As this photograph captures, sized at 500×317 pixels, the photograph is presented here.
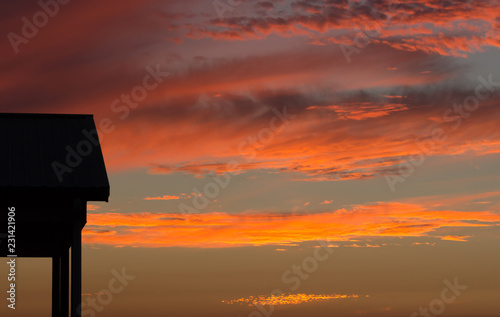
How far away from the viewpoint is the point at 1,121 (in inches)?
920

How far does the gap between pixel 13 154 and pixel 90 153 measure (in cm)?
237

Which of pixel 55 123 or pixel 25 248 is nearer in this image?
pixel 55 123

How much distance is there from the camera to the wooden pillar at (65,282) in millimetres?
24797

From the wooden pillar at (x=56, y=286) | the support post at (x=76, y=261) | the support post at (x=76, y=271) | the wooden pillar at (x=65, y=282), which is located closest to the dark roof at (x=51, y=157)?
the support post at (x=76, y=261)

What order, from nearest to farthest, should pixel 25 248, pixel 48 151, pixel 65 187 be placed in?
pixel 65 187, pixel 48 151, pixel 25 248

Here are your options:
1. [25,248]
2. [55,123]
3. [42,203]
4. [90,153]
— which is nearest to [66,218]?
[42,203]

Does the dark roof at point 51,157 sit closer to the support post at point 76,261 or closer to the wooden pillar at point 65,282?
the support post at point 76,261

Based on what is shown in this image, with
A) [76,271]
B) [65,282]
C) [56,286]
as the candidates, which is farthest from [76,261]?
→ [56,286]

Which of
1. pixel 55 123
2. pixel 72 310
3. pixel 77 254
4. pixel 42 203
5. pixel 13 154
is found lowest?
pixel 72 310

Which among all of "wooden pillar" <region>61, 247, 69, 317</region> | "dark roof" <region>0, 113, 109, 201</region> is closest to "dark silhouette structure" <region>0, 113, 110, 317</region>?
"dark roof" <region>0, 113, 109, 201</region>

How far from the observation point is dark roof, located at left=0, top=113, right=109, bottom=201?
68.2 feet

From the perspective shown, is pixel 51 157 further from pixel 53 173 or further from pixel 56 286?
pixel 56 286

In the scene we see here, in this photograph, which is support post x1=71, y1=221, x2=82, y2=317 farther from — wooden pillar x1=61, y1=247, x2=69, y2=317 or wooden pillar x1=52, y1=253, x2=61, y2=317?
wooden pillar x1=52, y1=253, x2=61, y2=317

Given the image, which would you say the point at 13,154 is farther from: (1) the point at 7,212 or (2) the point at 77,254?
(2) the point at 77,254
